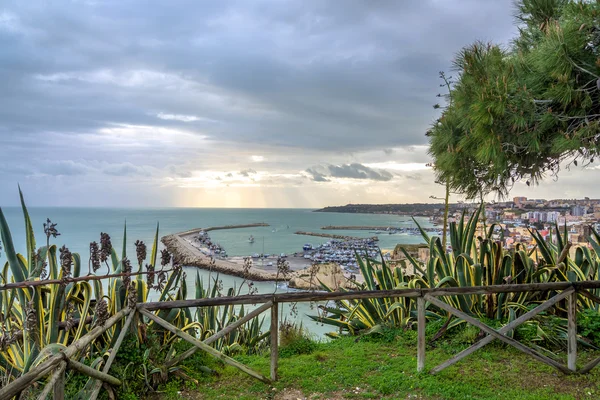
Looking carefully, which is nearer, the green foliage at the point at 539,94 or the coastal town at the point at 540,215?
the green foliage at the point at 539,94

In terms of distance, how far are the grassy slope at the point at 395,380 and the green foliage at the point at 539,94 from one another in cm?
200

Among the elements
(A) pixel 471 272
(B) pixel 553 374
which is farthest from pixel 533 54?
(B) pixel 553 374

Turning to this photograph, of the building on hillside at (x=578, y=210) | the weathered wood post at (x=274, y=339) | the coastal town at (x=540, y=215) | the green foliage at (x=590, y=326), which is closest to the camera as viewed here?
the weathered wood post at (x=274, y=339)

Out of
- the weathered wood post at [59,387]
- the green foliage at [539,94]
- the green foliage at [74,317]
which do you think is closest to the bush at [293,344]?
the green foliage at [74,317]

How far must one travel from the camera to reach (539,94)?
383cm

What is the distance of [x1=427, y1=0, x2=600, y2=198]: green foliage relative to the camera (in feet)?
11.4

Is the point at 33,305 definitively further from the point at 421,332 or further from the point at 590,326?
the point at 590,326

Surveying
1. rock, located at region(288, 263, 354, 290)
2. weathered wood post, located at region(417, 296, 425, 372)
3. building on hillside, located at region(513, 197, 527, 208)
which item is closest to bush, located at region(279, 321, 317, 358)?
rock, located at region(288, 263, 354, 290)

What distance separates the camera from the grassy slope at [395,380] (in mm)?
2947

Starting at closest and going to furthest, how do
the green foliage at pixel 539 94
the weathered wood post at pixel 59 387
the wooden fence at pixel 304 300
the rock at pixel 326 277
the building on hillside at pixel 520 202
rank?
1. the weathered wood post at pixel 59 387
2. the wooden fence at pixel 304 300
3. the green foliage at pixel 539 94
4. the rock at pixel 326 277
5. the building on hillside at pixel 520 202

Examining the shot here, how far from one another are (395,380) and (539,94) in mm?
3046

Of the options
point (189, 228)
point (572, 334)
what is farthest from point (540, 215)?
point (189, 228)

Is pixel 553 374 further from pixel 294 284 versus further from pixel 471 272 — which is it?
pixel 294 284

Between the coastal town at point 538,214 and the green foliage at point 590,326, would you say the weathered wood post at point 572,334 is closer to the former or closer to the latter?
the green foliage at point 590,326
